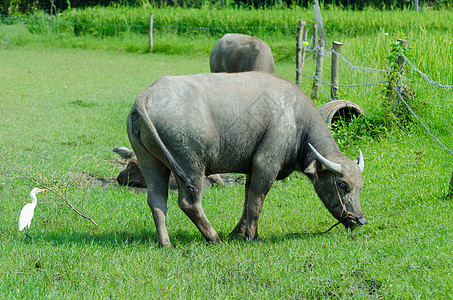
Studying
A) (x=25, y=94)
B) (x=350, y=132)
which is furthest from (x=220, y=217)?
(x=25, y=94)

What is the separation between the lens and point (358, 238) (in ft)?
16.2

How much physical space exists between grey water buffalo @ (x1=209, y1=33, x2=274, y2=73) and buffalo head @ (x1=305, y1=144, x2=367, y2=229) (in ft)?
15.2

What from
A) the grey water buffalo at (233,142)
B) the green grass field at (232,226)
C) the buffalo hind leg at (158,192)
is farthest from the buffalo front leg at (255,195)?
the buffalo hind leg at (158,192)

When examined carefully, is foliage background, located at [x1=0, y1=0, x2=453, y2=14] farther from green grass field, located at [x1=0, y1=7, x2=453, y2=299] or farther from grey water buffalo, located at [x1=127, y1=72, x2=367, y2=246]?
grey water buffalo, located at [x1=127, y1=72, x2=367, y2=246]

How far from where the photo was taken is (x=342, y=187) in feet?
16.8

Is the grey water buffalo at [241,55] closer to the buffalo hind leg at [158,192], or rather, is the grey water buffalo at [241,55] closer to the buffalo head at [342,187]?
the buffalo head at [342,187]

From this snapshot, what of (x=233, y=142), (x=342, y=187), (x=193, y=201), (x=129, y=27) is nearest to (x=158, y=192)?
(x=193, y=201)

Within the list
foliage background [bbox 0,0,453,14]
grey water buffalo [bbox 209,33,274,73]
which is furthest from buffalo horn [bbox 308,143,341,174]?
foliage background [bbox 0,0,453,14]

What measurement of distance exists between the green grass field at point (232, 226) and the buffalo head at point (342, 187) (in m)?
0.16

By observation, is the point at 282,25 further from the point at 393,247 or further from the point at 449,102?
the point at 393,247

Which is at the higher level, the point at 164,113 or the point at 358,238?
the point at 164,113

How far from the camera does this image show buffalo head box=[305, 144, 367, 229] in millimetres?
5066

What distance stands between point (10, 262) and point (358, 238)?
2915mm

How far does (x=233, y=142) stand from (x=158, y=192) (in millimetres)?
782
